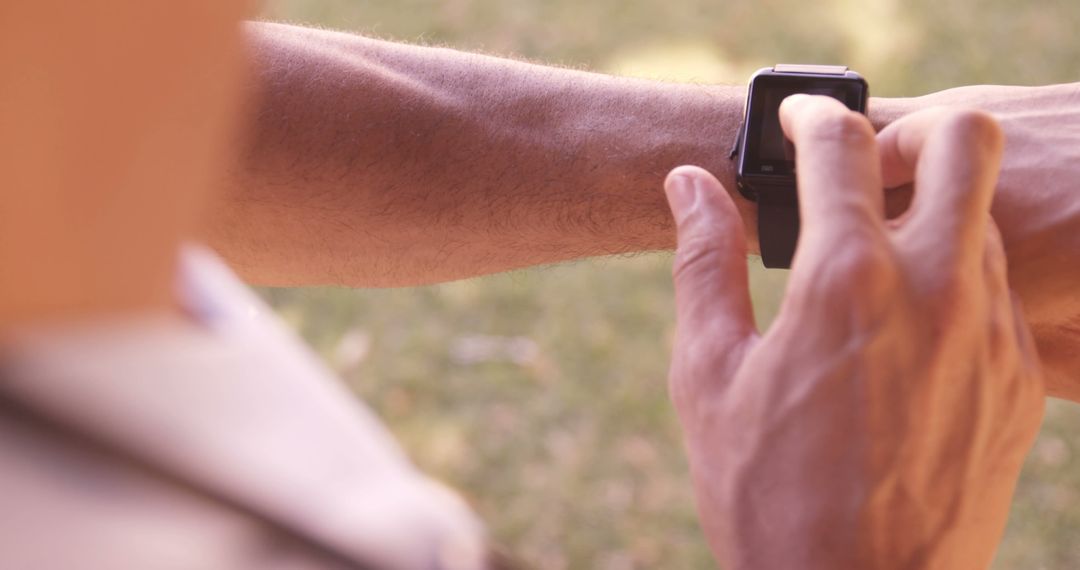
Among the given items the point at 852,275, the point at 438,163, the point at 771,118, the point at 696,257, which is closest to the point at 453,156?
the point at 438,163

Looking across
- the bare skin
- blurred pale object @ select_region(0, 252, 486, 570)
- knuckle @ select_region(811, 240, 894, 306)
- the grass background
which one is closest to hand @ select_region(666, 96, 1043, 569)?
knuckle @ select_region(811, 240, 894, 306)

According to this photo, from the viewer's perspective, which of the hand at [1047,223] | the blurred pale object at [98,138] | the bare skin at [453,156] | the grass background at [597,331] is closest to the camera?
the blurred pale object at [98,138]

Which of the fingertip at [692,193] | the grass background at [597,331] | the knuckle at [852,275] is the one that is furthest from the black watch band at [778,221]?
the grass background at [597,331]

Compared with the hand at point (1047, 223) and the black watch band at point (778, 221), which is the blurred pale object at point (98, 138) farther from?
the hand at point (1047, 223)

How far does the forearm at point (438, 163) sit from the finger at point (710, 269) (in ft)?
1.72

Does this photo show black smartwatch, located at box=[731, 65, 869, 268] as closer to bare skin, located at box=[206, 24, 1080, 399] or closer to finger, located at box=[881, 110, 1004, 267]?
bare skin, located at box=[206, 24, 1080, 399]

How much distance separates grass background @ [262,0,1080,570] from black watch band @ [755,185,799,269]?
4.54 feet

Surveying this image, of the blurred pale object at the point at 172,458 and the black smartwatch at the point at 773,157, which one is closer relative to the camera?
the blurred pale object at the point at 172,458

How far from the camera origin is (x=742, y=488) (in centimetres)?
113

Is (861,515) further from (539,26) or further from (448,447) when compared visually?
(539,26)

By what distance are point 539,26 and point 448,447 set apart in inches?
79.9

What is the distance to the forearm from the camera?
6.04ft

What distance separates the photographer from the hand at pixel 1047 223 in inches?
64.9

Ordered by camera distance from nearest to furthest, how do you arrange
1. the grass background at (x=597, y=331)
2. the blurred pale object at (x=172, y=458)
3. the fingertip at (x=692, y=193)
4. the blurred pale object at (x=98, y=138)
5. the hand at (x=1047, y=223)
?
the blurred pale object at (x=98, y=138)
the blurred pale object at (x=172, y=458)
the fingertip at (x=692, y=193)
the hand at (x=1047, y=223)
the grass background at (x=597, y=331)
